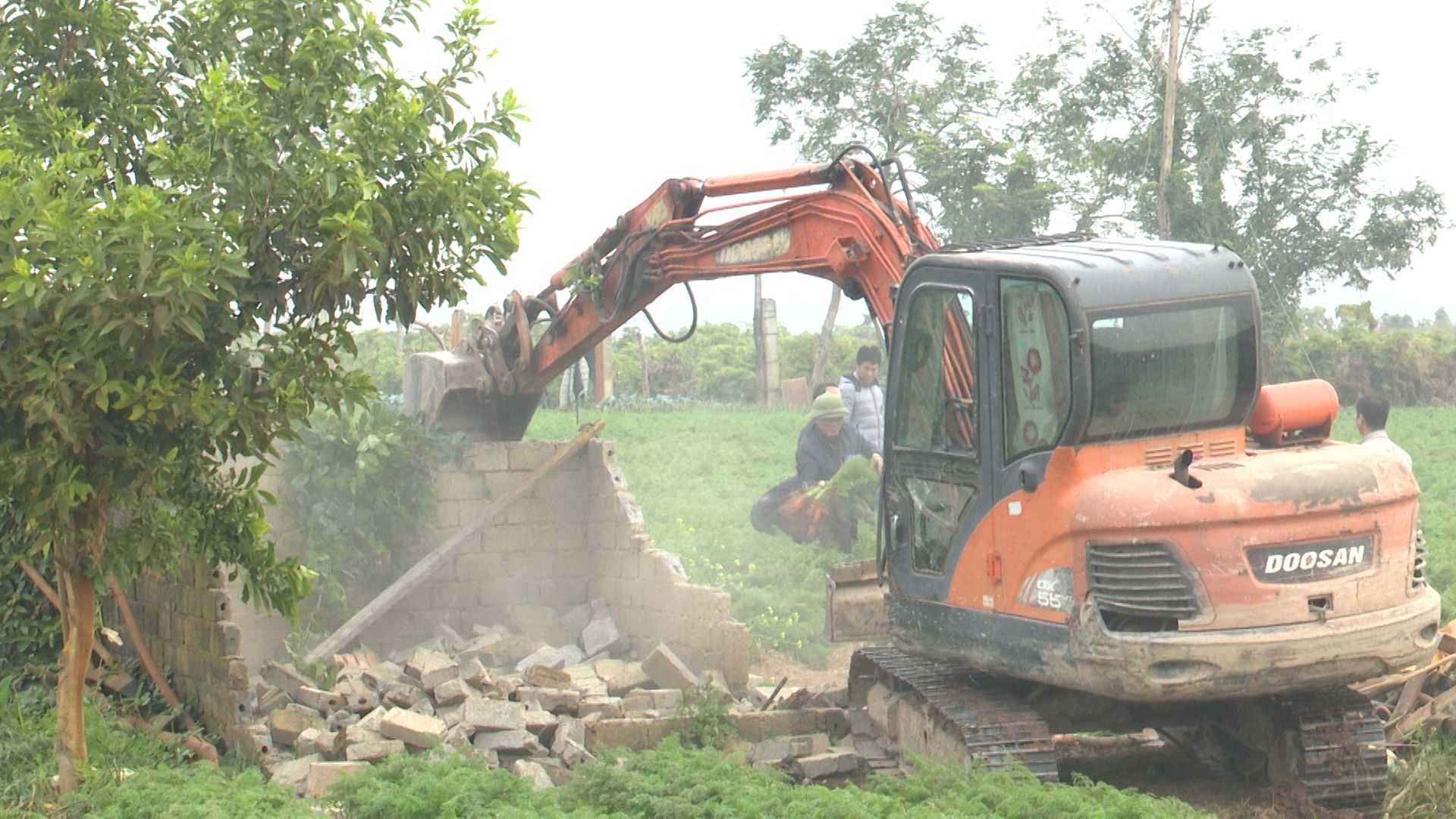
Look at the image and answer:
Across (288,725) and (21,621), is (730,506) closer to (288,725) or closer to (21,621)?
(288,725)

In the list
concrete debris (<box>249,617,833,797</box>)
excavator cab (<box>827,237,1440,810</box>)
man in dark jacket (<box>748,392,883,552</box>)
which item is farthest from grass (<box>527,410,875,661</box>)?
excavator cab (<box>827,237,1440,810</box>)

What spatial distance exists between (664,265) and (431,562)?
3331mm

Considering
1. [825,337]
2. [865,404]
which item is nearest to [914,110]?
[825,337]

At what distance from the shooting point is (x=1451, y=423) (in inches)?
1093

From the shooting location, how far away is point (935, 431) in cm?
760

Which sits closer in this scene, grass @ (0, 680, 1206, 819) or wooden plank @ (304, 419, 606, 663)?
grass @ (0, 680, 1206, 819)

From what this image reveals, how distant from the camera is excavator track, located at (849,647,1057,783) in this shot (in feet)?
23.7

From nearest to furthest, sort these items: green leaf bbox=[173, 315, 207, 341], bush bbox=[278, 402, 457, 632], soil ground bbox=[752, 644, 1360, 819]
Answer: green leaf bbox=[173, 315, 207, 341] < soil ground bbox=[752, 644, 1360, 819] < bush bbox=[278, 402, 457, 632]

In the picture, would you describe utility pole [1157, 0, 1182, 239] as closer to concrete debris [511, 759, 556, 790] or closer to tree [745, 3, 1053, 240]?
tree [745, 3, 1053, 240]

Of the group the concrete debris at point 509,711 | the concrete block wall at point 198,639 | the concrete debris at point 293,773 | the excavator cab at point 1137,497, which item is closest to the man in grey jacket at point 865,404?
the concrete debris at point 509,711

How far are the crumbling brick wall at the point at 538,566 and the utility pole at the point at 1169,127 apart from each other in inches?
591

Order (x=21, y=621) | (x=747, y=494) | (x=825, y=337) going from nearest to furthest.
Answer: (x=21, y=621) → (x=747, y=494) → (x=825, y=337)

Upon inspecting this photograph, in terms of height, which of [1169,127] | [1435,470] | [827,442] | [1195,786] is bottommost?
[1195,786]

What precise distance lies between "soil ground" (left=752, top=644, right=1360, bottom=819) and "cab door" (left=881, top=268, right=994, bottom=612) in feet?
4.78
